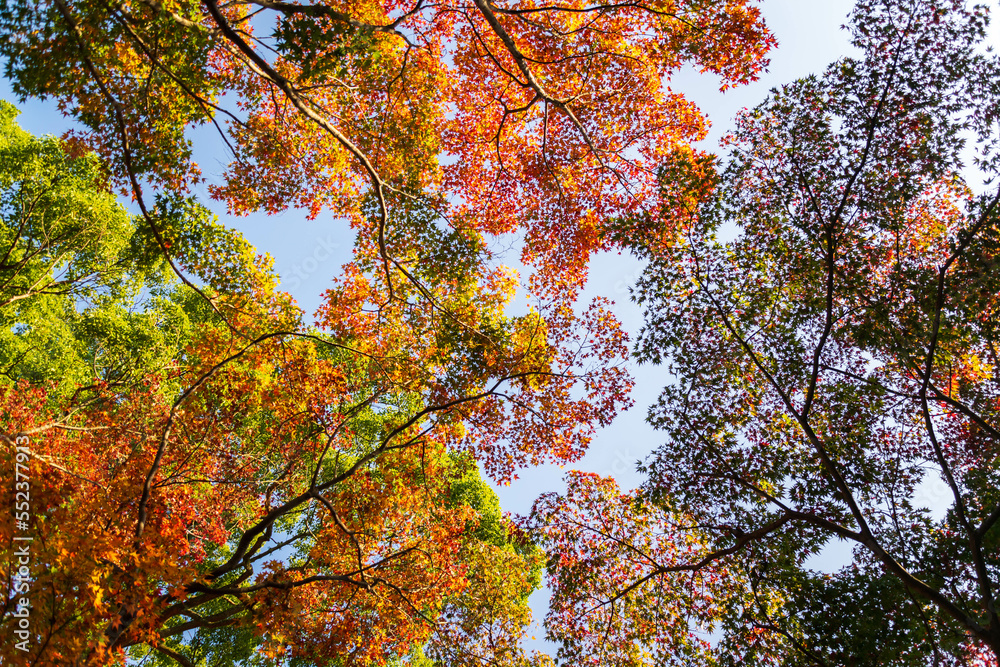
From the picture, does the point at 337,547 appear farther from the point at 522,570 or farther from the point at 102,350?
the point at 102,350

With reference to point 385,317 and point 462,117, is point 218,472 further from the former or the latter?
point 462,117

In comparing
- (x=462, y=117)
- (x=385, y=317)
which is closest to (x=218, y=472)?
(x=385, y=317)

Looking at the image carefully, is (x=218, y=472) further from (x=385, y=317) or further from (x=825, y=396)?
(x=825, y=396)

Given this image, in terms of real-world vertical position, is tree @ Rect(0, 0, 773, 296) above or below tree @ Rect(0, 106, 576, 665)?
above

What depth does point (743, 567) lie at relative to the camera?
24.6 ft

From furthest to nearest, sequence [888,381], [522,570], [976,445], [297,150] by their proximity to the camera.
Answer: [522,570], [297,150], [888,381], [976,445]

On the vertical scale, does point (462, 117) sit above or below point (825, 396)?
above

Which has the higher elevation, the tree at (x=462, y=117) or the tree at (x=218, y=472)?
the tree at (x=462, y=117)

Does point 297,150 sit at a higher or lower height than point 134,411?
higher

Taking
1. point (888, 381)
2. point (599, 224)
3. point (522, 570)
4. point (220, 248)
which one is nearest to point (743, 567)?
point (888, 381)

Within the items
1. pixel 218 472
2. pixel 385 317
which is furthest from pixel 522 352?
pixel 218 472

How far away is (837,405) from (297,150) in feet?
32.1

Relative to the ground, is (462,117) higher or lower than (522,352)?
higher

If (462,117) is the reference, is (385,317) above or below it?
below
